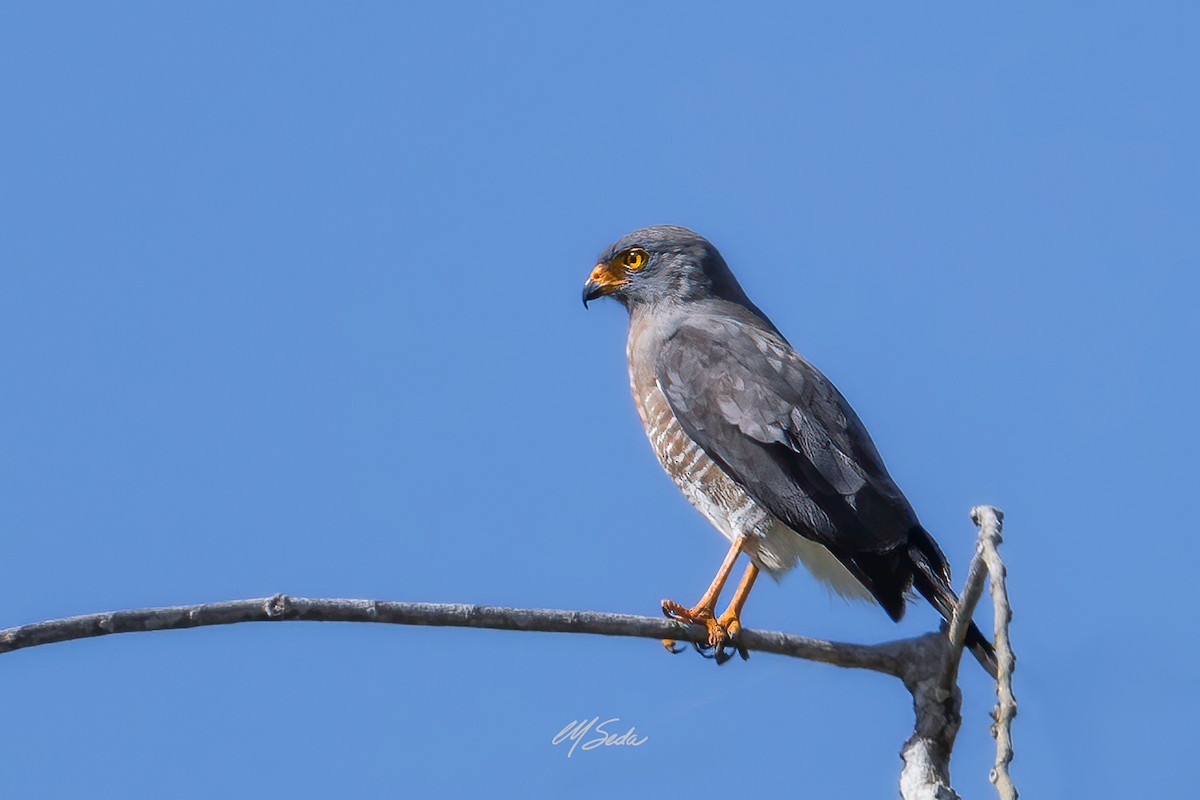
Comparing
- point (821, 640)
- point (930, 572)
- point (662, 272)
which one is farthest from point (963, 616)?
point (662, 272)

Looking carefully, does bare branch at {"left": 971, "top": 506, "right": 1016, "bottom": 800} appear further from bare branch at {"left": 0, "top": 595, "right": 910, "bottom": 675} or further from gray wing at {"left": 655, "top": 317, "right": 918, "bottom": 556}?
gray wing at {"left": 655, "top": 317, "right": 918, "bottom": 556}

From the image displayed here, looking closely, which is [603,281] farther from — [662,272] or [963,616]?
[963,616]

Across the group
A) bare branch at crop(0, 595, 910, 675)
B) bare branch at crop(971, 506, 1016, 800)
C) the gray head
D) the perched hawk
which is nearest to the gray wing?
the perched hawk

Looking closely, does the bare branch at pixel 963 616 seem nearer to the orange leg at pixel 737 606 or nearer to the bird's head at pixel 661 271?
the orange leg at pixel 737 606

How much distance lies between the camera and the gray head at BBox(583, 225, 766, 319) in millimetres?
7895

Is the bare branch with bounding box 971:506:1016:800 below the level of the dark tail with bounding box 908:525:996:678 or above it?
below

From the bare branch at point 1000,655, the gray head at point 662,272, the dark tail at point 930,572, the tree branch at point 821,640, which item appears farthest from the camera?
the gray head at point 662,272

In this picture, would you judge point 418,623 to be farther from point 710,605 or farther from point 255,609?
point 710,605

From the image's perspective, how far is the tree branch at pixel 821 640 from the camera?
3.63 metres

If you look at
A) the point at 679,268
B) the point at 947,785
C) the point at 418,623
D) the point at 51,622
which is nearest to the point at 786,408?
the point at 679,268

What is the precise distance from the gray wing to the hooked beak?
0.93 meters

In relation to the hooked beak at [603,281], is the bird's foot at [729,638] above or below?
below

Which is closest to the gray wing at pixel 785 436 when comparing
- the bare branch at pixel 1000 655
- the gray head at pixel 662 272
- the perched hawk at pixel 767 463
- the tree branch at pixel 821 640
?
the perched hawk at pixel 767 463

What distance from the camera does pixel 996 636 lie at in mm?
3535
